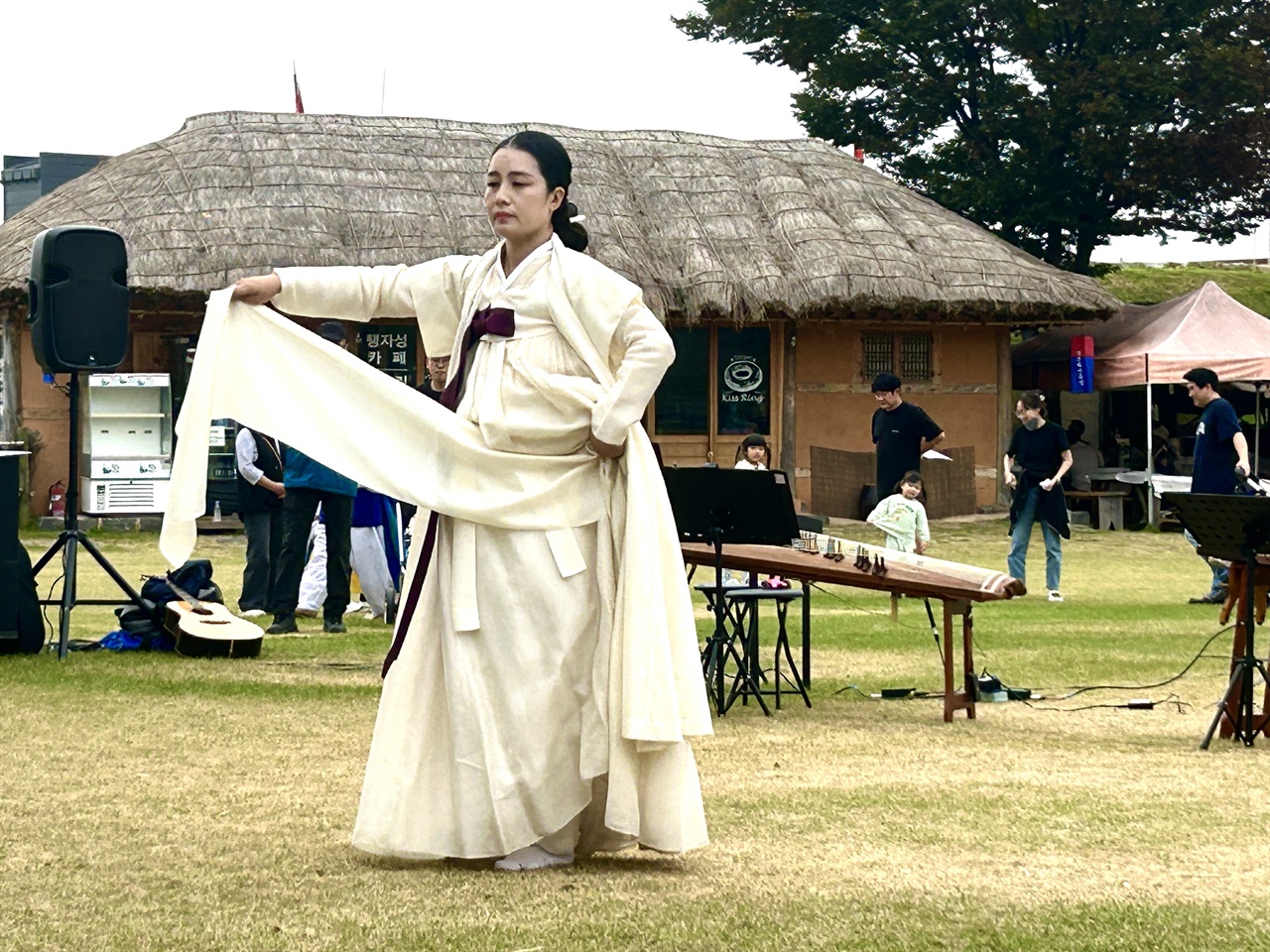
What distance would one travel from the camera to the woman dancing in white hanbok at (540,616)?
16.0 feet

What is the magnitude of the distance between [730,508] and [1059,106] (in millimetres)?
22789

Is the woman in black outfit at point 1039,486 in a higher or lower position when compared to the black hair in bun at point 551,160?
lower

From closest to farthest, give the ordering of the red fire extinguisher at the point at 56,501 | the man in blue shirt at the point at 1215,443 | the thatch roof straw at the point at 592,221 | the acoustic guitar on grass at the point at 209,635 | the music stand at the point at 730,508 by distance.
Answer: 1. the music stand at the point at 730,508
2. the acoustic guitar on grass at the point at 209,635
3. the man in blue shirt at the point at 1215,443
4. the red fire extinguisher at the point at 56,501
5. the thatch roof straw at the point at 592,221

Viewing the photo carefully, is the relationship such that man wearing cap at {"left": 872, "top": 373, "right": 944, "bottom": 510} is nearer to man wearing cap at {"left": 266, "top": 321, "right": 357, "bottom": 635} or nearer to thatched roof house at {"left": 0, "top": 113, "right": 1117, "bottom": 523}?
man wearing cap at {"left": 266, "top": 321, "right": 357, "bottom": 635}

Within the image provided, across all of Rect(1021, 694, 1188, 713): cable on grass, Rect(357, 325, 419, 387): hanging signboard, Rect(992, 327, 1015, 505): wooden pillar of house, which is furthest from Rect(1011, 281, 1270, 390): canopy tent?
Rect(1021, 694, 1188, 713): cable on grass

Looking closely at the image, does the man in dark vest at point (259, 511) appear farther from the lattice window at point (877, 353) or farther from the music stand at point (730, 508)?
the lattice window at point (877, 353)

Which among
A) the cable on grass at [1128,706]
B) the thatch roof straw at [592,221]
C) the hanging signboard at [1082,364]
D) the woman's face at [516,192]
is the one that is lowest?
the cable on grass at [1128,706]

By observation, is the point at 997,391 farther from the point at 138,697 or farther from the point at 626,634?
the point at 626,634

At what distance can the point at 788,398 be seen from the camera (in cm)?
2473

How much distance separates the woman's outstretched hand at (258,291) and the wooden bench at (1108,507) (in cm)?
2053

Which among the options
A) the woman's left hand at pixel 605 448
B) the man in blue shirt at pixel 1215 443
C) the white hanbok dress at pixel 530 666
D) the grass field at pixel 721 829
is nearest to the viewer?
the grass field at pixel 721 829

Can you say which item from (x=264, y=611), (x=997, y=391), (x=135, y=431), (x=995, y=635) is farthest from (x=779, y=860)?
(x=997, y=391)

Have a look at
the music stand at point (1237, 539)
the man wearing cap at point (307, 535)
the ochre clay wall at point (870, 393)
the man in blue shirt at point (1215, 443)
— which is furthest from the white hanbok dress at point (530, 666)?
the ochre clay wall at point (870, 393)

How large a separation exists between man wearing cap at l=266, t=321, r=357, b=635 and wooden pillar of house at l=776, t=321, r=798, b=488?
1335 centimetres
